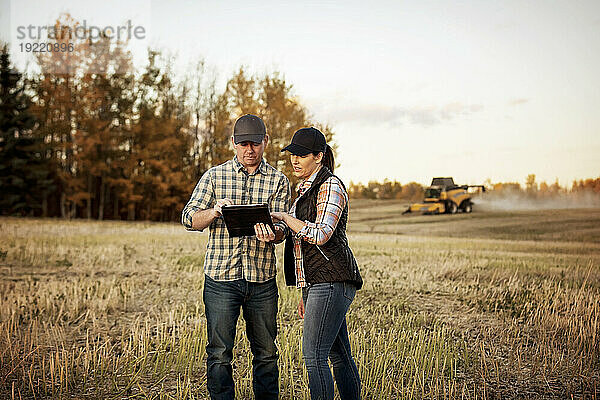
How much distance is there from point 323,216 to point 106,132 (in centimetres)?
2489

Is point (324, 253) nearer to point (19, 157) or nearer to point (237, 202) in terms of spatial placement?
point (237, 202)

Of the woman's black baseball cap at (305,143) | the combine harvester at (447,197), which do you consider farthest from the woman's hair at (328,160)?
the combine harvester at (447,197)

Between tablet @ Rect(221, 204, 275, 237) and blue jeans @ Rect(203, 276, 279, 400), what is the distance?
0.38 m

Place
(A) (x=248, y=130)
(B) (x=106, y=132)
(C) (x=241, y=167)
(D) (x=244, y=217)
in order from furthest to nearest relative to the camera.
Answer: (B) (x=106, y=132) < (C) (x=241, y=167) < (A) (x=248, y=130) < (D) (x=244, y=217)

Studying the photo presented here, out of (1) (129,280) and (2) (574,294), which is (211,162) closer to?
(1) (129,280)

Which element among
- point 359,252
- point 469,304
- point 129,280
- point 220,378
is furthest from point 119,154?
point 220,378

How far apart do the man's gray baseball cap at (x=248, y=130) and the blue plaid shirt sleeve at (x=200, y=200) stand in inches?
13.7

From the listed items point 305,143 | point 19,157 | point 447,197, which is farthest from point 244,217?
point 19,157

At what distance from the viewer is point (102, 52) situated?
2694 cm

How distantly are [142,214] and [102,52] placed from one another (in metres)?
8.38

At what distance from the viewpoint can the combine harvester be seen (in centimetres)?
1870

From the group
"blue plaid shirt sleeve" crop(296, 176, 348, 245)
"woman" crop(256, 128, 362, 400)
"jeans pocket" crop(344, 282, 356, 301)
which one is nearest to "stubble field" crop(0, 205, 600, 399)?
"woman" crop(256, 128, 362, 400)

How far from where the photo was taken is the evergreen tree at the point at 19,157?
27.5 meters

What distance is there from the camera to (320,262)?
3.21 m
